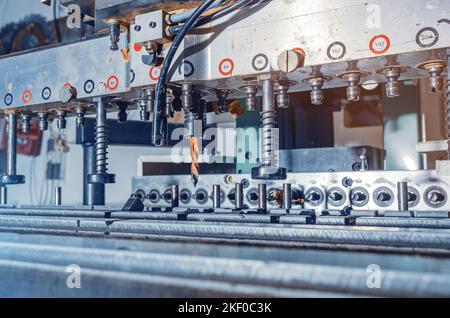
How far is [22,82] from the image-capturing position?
4.70 ft

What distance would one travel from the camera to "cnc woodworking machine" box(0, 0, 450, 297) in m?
0.60

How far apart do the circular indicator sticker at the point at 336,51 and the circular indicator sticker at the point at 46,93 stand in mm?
875

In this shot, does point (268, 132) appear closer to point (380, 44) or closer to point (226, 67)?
point (226, 67)

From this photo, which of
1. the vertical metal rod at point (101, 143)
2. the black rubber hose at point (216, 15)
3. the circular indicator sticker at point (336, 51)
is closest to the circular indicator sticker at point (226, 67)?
the black rubber hose at point (216, 15)

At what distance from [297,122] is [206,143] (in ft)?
1.48

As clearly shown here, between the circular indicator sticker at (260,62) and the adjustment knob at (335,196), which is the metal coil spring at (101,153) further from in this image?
the adjustment knob at (335,196)

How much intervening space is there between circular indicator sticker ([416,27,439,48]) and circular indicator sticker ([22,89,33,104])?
114cm

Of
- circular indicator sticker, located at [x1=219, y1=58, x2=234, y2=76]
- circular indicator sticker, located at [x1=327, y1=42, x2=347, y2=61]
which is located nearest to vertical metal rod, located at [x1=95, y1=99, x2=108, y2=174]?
circular indicator sticker, located at [x1=219, y1=58, x2=234, y2=76]

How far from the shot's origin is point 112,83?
126cm

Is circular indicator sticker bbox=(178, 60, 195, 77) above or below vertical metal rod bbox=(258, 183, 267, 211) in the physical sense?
above

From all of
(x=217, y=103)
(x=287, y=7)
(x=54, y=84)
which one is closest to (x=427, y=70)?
(x=287, y=7)

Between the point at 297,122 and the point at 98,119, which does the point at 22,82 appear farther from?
the point at 297,122

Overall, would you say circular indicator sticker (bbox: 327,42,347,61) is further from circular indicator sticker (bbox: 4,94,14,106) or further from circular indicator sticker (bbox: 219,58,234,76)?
circular indicator sticker (bbox: 4,94,14,106)

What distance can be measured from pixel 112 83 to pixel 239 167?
695mm
